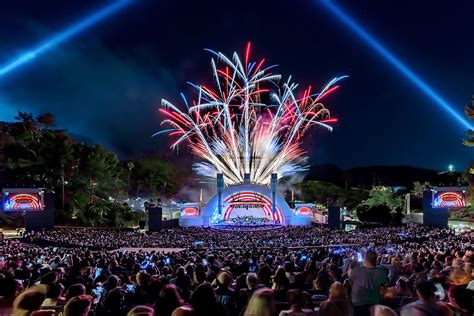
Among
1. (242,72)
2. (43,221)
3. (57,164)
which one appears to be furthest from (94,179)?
(242,72)

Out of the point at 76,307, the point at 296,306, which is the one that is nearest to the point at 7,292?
the point at 76,307

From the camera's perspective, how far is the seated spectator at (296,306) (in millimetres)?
5445

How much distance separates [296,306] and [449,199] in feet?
144

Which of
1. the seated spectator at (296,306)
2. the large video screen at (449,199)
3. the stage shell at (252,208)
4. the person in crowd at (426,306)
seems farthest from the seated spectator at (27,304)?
the stage shell at (252,208)

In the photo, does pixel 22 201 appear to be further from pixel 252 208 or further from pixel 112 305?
pixel 112 305

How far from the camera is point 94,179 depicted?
5906cm

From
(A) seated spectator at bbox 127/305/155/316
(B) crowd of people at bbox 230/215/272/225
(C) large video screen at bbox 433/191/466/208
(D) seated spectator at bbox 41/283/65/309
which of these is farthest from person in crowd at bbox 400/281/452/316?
(B) crowd of people at bbox 230/215/272/225

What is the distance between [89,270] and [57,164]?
45.6 metres

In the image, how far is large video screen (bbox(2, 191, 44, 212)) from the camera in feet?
127

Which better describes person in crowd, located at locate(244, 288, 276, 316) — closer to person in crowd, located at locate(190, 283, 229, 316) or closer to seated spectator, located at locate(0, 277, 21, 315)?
person in crowd, located at locate(190, 283, 229, 316)

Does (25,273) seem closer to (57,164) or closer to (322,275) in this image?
(322,275)

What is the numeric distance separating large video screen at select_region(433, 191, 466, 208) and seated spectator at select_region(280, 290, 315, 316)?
43.4 metres

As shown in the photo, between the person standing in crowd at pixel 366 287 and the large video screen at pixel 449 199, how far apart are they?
138 ft

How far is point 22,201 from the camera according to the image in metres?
39.5
